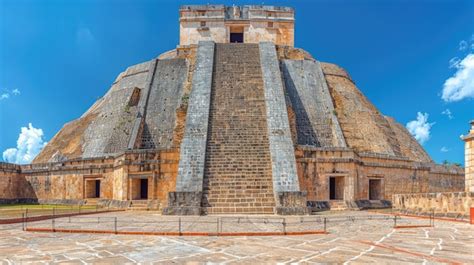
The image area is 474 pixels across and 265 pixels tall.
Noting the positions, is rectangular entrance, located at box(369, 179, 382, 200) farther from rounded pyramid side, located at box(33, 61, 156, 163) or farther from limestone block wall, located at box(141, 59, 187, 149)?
rounded pyramid side, located at box(33, 61, 156, 163)

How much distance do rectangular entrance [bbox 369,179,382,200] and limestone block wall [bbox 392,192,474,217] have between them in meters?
3.55

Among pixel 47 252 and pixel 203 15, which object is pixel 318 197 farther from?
pixel 203 15

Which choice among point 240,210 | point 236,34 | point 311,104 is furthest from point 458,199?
point 236,34

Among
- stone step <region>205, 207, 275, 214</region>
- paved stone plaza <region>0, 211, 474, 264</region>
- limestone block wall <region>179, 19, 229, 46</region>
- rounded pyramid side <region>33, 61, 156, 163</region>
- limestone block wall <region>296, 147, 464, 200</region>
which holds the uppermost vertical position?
limestone block wall <region>179, 19, 229, 46</region>

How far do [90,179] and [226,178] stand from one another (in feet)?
26.2

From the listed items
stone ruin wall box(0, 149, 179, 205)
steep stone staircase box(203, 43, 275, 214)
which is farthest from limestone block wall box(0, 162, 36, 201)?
steep stone staircase box(203, 43, 275, 214)

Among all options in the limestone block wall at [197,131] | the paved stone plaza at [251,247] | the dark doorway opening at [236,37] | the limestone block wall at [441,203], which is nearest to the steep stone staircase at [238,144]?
the limestone block wall at [197,131]

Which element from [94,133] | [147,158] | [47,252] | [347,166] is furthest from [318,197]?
[94,133]

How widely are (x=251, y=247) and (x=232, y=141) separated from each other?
9632 millimetres

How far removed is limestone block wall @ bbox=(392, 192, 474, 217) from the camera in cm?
1187

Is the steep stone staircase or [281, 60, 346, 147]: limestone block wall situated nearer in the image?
the steep stone staircase

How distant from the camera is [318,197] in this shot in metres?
16.3

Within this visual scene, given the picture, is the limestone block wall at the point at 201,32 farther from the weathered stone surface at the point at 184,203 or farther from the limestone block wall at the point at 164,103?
the weathered stone surface at the point at 184,203

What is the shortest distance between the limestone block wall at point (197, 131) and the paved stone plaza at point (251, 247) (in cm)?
466
